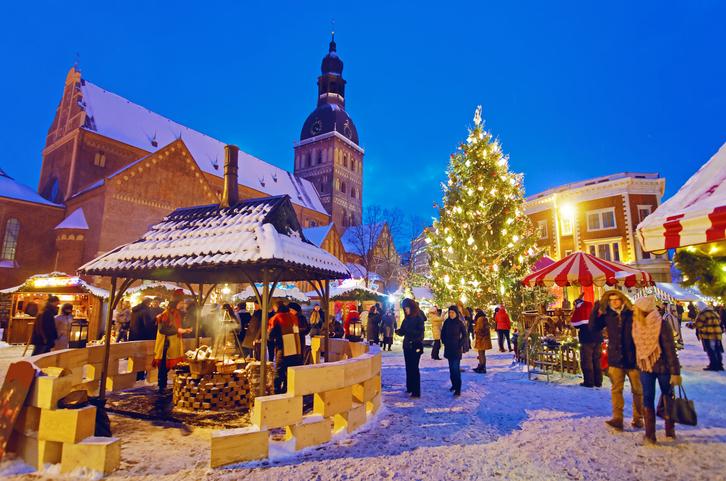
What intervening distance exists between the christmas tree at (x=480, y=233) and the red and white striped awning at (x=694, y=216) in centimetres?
1315

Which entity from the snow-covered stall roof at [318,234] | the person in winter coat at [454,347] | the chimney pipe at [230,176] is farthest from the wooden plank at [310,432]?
the snow-covered stall roof at [318,234]

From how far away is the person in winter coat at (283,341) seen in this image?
7547mm

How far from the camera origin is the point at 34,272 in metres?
30.8

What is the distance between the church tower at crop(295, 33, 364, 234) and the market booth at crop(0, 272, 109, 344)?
148ft

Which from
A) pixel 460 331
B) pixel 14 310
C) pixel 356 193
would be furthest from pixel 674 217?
pixel 356 193

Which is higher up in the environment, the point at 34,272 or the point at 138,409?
the point at 34,272

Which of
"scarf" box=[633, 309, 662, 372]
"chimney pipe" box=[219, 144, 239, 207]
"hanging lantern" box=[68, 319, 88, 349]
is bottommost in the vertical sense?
"hanging lantern" box=[68, 319, 88, 349]

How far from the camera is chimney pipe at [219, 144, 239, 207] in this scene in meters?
8.10

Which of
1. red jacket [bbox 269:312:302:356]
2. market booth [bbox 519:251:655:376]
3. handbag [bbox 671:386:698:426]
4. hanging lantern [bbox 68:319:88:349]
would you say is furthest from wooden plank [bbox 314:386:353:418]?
hanging lantern [bbox 68:319:88:349]

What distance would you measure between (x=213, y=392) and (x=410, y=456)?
12.7 feet

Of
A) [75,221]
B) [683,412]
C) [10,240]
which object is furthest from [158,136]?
[683,412]

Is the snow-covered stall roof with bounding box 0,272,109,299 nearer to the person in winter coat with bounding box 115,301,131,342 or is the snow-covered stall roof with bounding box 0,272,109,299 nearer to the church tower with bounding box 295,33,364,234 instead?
the person in winter coat with bounding box 115,301,131,342

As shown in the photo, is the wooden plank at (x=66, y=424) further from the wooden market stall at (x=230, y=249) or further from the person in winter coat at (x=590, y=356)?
the person in winter coat at (x=590, y=356)

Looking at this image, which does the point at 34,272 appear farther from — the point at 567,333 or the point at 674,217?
the point at 674,217
